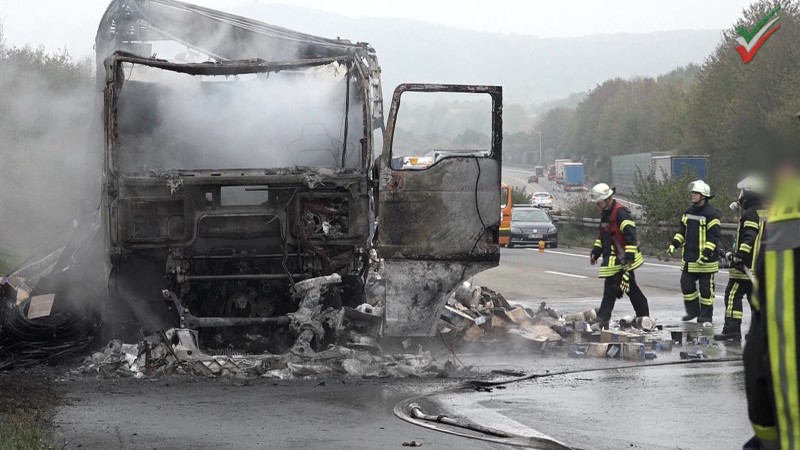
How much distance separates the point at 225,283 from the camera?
10953mm

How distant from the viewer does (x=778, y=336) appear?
297cm

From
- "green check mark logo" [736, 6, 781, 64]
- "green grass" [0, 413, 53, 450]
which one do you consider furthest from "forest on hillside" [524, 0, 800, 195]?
"green grass" [0, 413, 53, 450]

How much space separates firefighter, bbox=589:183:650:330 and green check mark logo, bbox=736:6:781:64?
1717 inches

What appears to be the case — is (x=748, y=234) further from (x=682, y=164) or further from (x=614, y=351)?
(x=682, y=164)

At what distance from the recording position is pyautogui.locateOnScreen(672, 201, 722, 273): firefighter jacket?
46.4ft

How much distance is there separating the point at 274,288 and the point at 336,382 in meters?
1.81

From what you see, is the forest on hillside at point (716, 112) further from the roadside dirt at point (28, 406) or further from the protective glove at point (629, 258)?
the roadside dirt at point (28, 406)

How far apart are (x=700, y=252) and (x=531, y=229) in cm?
2319

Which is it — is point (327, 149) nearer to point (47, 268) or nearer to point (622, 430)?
point (47, 268)

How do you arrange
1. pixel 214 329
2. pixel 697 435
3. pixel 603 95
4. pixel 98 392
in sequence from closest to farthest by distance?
pixel 697 435 < pixel 98 392 < pixel 214 329 < pixel 603 95

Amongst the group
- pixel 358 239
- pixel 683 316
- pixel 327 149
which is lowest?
pixel 683 316

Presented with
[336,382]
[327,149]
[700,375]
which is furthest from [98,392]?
[700,375]

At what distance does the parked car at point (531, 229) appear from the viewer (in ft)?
123

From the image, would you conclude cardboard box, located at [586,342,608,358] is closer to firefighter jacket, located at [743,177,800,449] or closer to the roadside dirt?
the roadside dirt
